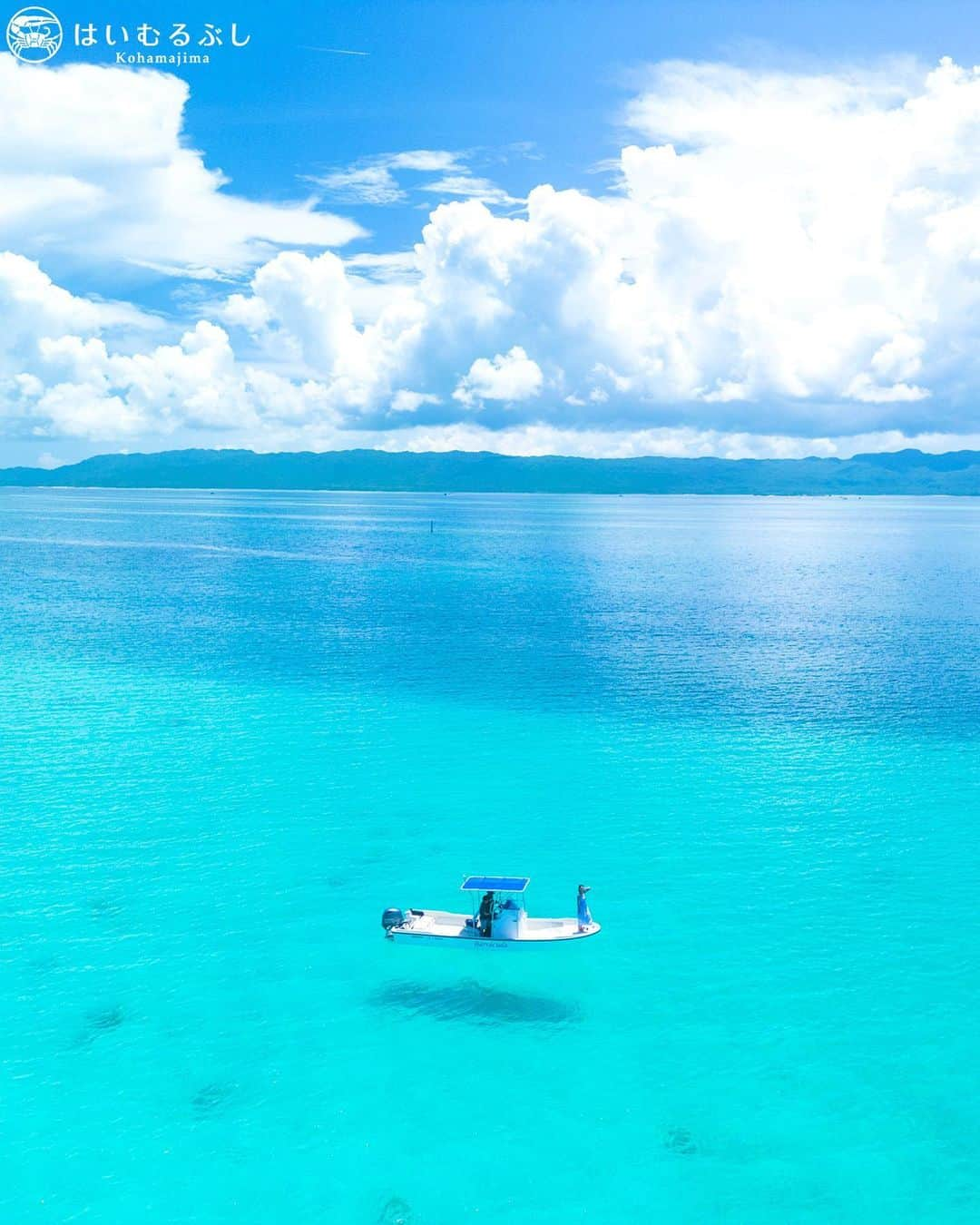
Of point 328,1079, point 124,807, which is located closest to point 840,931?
point 328,1079

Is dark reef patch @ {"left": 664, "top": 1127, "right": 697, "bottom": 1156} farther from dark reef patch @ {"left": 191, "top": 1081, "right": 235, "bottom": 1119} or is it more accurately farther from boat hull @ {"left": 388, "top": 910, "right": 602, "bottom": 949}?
dark reef patch @ {"left": 191, "top": 1081, "right": 235, "bottom": 1119}

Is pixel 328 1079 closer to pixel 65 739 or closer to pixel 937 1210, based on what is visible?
pixel 937 1210

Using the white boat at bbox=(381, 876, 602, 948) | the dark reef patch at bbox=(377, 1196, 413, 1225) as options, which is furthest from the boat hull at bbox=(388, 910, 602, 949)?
the dark reef patch at bbox=(377, 1196, 413, 1225)

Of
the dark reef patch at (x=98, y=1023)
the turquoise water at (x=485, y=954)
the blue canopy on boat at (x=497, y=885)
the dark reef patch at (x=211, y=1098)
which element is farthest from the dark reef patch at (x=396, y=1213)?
the dark reef patch at (x=98, y=1023)

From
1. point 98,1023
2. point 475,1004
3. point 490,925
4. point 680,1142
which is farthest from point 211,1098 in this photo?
point 680,1142

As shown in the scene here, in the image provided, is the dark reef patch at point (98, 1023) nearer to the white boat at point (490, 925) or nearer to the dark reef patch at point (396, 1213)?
the white boat at point (490, 925)

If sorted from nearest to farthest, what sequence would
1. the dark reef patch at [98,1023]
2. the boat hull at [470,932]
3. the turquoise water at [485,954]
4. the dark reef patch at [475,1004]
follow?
the turquoise water at [485,954] < the dark reef patch at [98,1023] < the dark reef patch at [475,1004] < the boat hull at [470,932]
